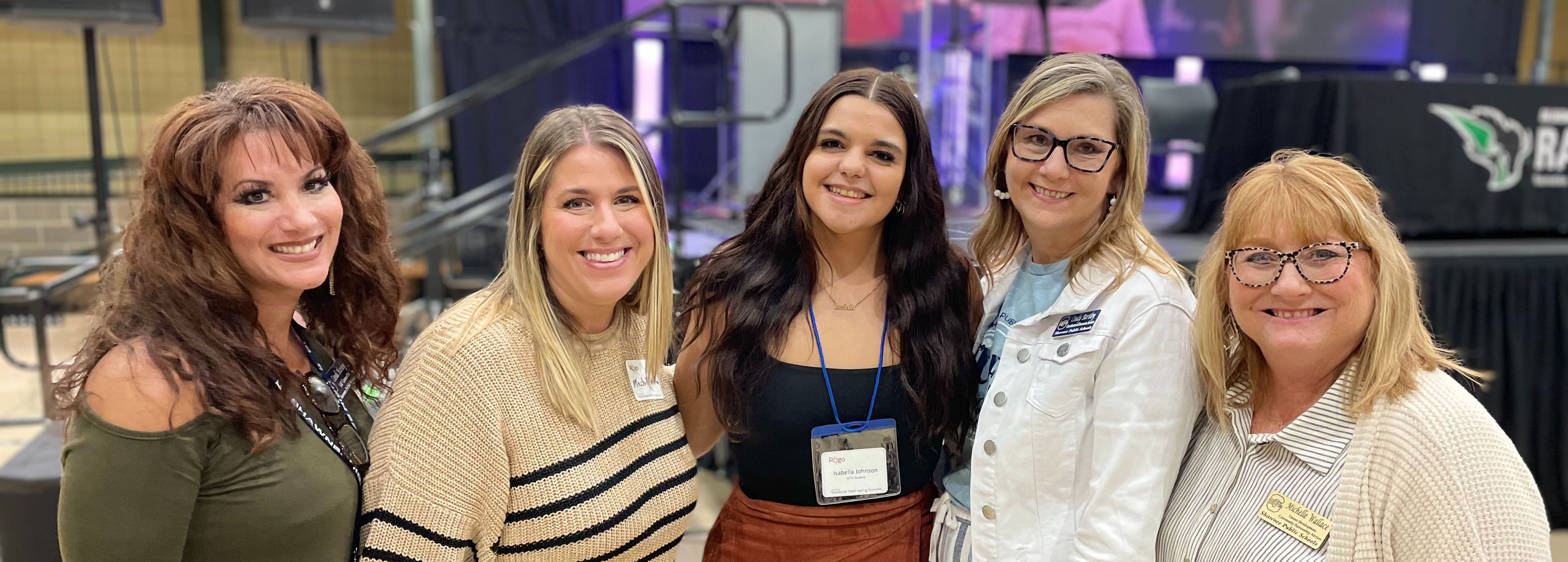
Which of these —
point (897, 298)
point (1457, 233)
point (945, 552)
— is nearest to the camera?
point (945, 552)

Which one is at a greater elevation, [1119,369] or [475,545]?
[1119,369]

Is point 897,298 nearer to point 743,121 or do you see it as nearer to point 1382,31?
point 743,121

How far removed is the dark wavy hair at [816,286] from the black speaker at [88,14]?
3389 mm

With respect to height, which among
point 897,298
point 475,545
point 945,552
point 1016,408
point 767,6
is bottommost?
point 945,552

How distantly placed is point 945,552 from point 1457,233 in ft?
12.9

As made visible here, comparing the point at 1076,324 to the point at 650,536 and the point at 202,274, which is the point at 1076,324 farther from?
the point at 202,274

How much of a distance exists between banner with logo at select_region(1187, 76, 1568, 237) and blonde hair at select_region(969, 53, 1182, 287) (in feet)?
9.67

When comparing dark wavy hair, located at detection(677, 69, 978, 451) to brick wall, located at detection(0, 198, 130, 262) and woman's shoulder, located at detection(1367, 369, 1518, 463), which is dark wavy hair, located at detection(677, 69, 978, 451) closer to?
woman's shoulder, located at detection(1367, 369, 1518, 463)

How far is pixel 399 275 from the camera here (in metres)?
1.62

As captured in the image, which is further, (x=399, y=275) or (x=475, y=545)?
(x=399, y=275)

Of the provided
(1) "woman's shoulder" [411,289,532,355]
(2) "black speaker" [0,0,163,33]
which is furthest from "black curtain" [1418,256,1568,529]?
(2) "black speaker" [0,0,163,33]

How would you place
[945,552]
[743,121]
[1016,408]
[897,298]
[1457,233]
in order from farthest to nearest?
1. [1457,233]
2. [743,121]
3. [897,298]
4. [945,552]
5. [1016,408]

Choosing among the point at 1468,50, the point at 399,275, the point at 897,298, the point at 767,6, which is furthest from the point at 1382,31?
the point at 399,275

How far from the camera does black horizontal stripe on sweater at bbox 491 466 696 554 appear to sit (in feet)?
4.63
